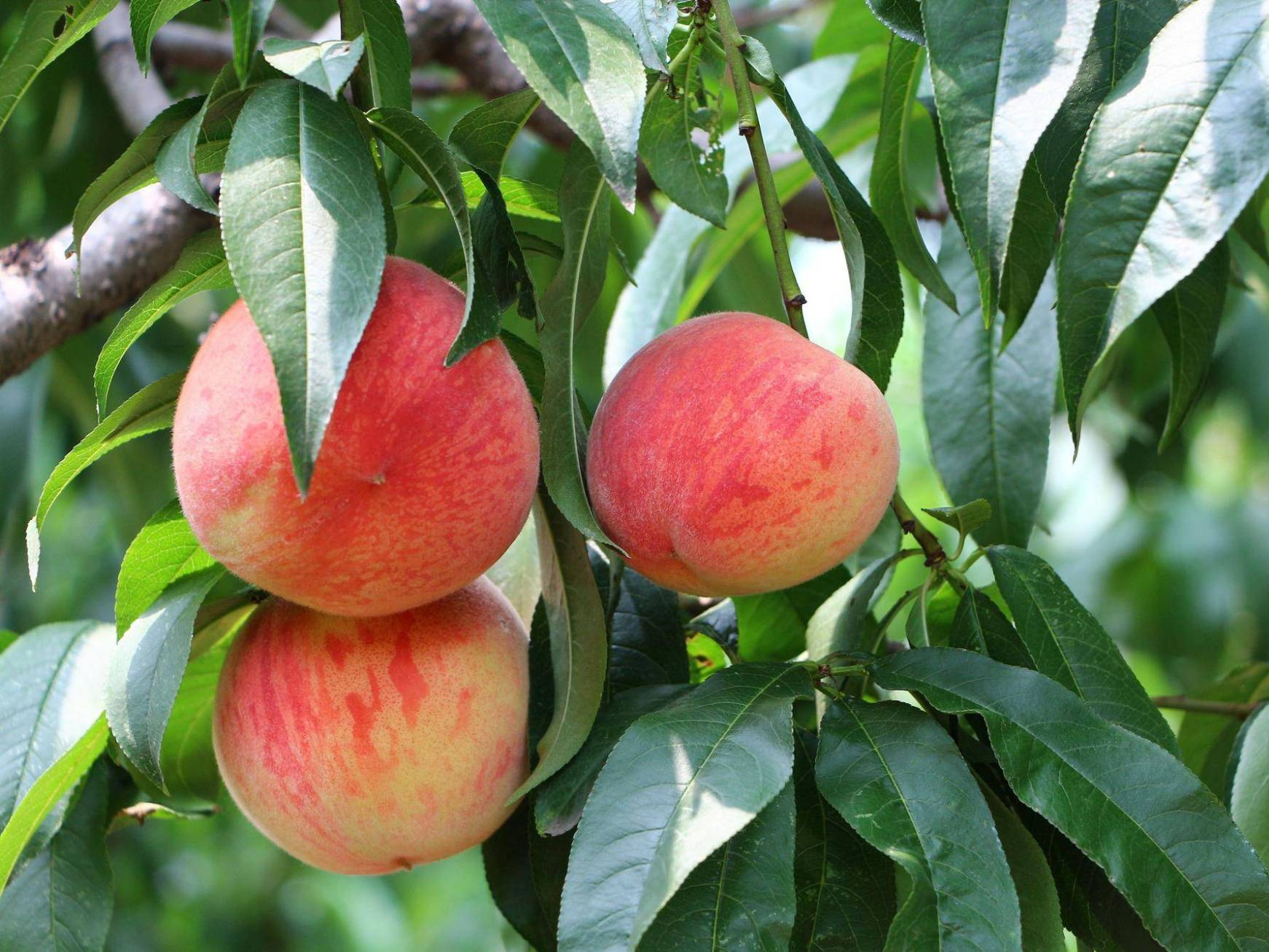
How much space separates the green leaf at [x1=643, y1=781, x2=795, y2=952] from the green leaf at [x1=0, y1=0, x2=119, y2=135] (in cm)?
61

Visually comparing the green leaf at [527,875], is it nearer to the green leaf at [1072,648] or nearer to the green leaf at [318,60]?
the green leaf at [1072,648]

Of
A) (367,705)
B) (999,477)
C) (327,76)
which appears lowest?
(999,477)

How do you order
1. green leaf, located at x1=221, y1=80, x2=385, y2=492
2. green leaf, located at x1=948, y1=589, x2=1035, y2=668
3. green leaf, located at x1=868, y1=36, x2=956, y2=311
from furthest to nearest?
green leaf, located at x1=868, y1=36, x2=956, y2=311 → green leaf, located at x1=948, y1=589, x2=1035, y2=668 → green leaf, located at x1=221, y1=80, x2=385, y2=492

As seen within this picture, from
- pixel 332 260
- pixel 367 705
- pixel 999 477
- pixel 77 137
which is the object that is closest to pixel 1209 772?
pixel 999 477

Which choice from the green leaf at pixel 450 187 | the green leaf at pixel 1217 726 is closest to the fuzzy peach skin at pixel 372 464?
the green leaf at pixel 450 187

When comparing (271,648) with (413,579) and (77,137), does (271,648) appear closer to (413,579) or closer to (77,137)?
(413,579)

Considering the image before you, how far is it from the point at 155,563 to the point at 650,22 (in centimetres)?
48

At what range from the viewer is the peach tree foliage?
2.13ft

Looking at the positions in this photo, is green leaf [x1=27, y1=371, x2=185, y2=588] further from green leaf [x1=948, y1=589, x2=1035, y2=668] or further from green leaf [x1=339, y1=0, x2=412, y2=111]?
green leaf [x1=948, y1=589, x2=1035, y2=668]

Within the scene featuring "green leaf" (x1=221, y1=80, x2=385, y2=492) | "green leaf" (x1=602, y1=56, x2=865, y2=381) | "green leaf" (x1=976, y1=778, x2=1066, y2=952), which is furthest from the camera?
"green leaf" (x1=602, y1=56, x2=865, y2=381)

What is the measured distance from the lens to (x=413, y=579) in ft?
2.30

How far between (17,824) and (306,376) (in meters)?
0.46

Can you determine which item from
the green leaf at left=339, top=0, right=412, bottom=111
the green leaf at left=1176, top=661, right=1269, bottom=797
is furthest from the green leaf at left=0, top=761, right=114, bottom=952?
the green leaf at left=1176, top=661, right=1269, bottom=797

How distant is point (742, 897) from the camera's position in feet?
2.21
